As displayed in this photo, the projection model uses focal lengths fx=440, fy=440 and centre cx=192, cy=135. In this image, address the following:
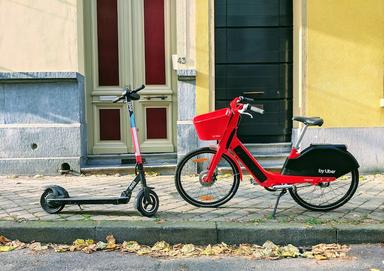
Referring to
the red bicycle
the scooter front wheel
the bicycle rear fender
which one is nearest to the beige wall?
the red bicycle

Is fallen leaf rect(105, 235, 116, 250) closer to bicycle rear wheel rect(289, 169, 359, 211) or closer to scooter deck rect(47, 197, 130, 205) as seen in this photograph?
scooter deck rect(47, 197, 130, 205)

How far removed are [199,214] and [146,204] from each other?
58 centimetres

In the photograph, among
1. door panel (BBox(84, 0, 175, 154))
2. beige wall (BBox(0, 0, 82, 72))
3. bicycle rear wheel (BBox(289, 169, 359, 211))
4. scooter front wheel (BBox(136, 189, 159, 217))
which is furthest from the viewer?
door panel (BBox(84, 0, 175, 154))

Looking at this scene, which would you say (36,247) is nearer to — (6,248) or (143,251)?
(6,248)

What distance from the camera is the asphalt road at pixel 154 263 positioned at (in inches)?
144

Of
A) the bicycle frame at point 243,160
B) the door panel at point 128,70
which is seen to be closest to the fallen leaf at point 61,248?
the bicycle frame at point 243,160

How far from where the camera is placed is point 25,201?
5.25 meters

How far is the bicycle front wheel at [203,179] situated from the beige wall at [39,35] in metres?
3.08

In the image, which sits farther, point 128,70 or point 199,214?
point 128,70

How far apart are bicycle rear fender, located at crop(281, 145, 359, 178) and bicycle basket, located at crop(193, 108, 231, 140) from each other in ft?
2.64

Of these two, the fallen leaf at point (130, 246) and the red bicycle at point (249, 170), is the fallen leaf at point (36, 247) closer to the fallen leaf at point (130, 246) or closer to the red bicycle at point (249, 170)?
the fallen leaf at point (130, 246)

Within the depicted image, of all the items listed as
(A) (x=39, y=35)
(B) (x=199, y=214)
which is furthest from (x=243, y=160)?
(A) (x=39, y=35)

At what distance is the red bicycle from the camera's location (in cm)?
472

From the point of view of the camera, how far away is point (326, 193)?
16.1 feet
